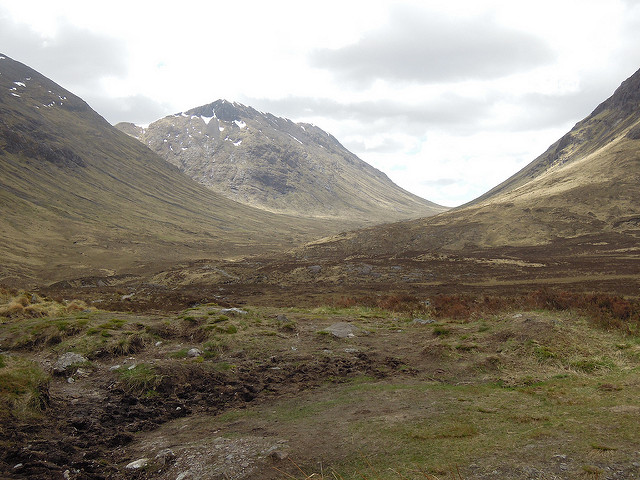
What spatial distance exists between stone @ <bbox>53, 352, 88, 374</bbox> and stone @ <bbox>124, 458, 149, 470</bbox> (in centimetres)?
770

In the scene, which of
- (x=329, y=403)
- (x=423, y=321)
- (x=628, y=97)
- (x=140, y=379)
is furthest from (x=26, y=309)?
(x=628, y=97)

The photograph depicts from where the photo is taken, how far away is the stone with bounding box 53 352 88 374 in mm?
13795

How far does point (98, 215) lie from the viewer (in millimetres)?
163750

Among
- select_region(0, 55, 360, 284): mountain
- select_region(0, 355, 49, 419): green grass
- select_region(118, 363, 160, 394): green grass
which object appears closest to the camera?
select_region(0, 355, 49, 419): green grass

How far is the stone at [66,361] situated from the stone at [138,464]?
770cm

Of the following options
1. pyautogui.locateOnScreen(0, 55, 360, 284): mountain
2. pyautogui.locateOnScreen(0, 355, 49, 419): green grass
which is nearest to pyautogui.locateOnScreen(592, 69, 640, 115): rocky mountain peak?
pyautogui.locateOnScreen(0, 55, 360, 284): mountain

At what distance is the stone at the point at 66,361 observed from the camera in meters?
13.8

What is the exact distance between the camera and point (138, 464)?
7.98 m

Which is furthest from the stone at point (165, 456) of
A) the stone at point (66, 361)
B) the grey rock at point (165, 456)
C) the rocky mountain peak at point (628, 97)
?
the rocky mountain peak at point (628, 97)

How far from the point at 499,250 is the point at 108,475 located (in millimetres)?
81055

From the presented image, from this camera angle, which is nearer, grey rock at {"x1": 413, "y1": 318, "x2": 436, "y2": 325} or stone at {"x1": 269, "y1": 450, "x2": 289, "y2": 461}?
stone at {"x1": 269, "y1": 450, "x2": 289, "y2": 461}

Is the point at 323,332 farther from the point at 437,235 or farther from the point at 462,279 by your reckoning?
the point at 437,235

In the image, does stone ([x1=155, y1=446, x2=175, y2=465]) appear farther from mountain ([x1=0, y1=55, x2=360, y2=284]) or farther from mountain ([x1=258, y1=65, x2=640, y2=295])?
mountain ([x1=0, y1=55, x2=360, y2=284])

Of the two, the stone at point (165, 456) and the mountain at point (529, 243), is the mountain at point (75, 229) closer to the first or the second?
the mountain at point (529, 243)
